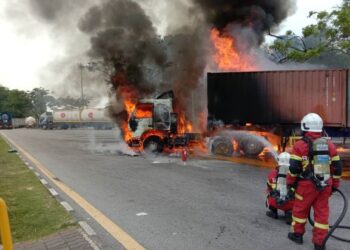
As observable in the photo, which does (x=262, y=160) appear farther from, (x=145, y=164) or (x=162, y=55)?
(x=162, y=55)

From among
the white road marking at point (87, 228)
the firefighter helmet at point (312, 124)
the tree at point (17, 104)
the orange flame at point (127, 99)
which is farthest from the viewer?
the tree at point (17, 104)

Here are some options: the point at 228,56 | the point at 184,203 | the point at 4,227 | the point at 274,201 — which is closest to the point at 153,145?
the point at 228,56

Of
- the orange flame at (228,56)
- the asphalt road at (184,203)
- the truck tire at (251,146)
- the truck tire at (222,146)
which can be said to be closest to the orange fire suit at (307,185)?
the asphalt road at (184,203)

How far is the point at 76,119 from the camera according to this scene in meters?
50.7

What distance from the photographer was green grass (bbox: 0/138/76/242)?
5.20 meters

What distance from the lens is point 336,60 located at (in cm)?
2470

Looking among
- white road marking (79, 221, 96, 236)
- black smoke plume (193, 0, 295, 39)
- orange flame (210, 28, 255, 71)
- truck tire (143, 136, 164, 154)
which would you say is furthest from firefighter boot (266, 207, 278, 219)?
black smoke plume (193, 0, 295, 39)

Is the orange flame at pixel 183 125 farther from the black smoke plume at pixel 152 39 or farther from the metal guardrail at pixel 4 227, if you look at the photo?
the metal guardrail at pixel 4 227

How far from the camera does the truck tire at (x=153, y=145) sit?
52.4 ft

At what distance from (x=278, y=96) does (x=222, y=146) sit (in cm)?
269

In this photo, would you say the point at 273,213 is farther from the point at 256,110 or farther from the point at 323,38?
the point at 323,38

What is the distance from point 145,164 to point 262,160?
3875mm

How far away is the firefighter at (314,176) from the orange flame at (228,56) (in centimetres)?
1418

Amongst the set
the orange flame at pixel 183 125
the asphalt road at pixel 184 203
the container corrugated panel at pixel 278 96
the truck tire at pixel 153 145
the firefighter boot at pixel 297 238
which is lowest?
the asphalt road at pixel 184 203
